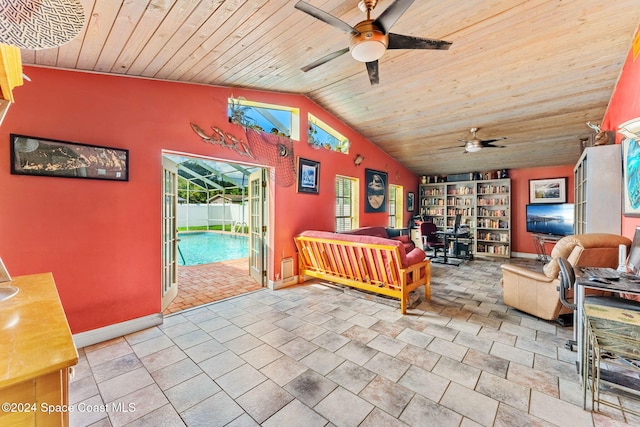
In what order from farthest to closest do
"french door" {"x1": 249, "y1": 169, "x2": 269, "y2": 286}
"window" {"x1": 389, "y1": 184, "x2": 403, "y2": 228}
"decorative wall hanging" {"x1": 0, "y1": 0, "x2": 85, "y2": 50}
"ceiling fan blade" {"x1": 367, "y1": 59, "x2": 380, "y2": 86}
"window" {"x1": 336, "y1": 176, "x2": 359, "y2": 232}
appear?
"window" {"x1": 389, "y1": 184, "x2": 403, "y2": 228}
"window" {"x1": 336, "y1": 176, "x2": 359, "y2": 232}
"french door" {"x1": 249, "y1": 169, "x2": 269, "y2": 286}
"ceiling fan blade" {"x1": 367, "y1": 59, "x2": 380, "y2": 86}
"decorative wall hanging" {"x1": 0, "y1": 0, "x2": 85, "y2": 50}

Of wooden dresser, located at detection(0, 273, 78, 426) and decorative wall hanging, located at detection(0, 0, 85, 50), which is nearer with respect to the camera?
wooden dresser, located at detection(0, 273, 78, 426)

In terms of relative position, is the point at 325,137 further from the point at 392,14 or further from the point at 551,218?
the point at 551,218

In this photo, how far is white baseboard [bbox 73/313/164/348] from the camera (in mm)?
2338

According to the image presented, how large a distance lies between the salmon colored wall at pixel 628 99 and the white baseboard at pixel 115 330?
483 cm

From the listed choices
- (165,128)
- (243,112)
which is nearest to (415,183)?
(243,112)

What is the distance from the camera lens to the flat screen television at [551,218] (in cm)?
554

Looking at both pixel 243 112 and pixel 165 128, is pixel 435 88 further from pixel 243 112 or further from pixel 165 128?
pixel 165 128

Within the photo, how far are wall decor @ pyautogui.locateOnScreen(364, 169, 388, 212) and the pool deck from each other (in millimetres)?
2991

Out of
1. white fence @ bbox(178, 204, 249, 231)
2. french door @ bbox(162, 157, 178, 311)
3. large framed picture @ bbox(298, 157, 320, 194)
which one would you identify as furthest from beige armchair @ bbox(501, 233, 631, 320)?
white fence @ bbox(178, 204, 249, 231)

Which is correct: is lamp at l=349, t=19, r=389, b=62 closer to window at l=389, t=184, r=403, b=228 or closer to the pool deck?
the pool deck

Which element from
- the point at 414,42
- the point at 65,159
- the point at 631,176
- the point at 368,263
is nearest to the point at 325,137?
the point at 368,263

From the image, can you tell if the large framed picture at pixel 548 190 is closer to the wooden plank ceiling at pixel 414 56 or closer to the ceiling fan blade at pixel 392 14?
the wooden plank ceiling at pixel 414 56

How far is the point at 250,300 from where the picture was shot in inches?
139

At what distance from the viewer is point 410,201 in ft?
25.1
